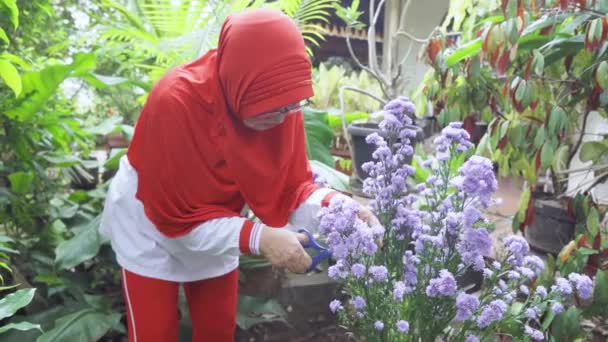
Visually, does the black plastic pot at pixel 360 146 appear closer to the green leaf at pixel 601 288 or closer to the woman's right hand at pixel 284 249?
the green leaf at pixel 601 288

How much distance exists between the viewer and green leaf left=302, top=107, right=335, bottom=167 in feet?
6.12

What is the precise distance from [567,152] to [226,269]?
3.85 feet

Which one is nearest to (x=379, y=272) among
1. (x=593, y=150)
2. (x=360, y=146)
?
(x=593, y=150)

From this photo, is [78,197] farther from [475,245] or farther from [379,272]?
[475,245]

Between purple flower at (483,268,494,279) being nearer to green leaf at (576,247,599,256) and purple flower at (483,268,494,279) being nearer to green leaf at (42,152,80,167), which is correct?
green leaf at (576,247,599,256)

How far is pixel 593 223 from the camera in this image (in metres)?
1.30

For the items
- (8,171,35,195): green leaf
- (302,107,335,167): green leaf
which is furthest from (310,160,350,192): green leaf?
(8,171,35,195): green leaf

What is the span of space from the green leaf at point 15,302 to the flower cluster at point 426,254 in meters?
0.50

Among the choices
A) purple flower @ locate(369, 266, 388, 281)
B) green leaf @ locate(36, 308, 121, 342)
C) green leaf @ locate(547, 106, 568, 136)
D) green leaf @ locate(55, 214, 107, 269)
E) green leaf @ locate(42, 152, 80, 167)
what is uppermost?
green leaf @ locate(547, 106, 568, 136)

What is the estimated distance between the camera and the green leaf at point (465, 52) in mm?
1416

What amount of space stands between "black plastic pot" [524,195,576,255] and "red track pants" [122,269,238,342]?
4.37ft

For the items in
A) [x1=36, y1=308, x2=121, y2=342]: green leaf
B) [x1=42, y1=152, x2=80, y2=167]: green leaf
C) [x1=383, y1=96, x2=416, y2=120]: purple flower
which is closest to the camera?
[x1=383, y1=96, x2=416, y2=120]: purple flower

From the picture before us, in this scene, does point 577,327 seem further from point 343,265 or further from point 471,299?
point 343,265

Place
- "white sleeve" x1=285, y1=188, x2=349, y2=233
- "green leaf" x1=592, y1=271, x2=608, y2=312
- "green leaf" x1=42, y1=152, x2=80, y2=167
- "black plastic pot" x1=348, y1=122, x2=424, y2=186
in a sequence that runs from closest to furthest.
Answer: "white sleeve" x1=285, y1=188, x2=349, y2=233, "green leaf" x1=592, y1=271, x2=608, y2=312, "green leaf" x1=42, y1=152, x2=80, y2=167, "black plastic pot" x1=348, y1=122, x2=424, y2=186
